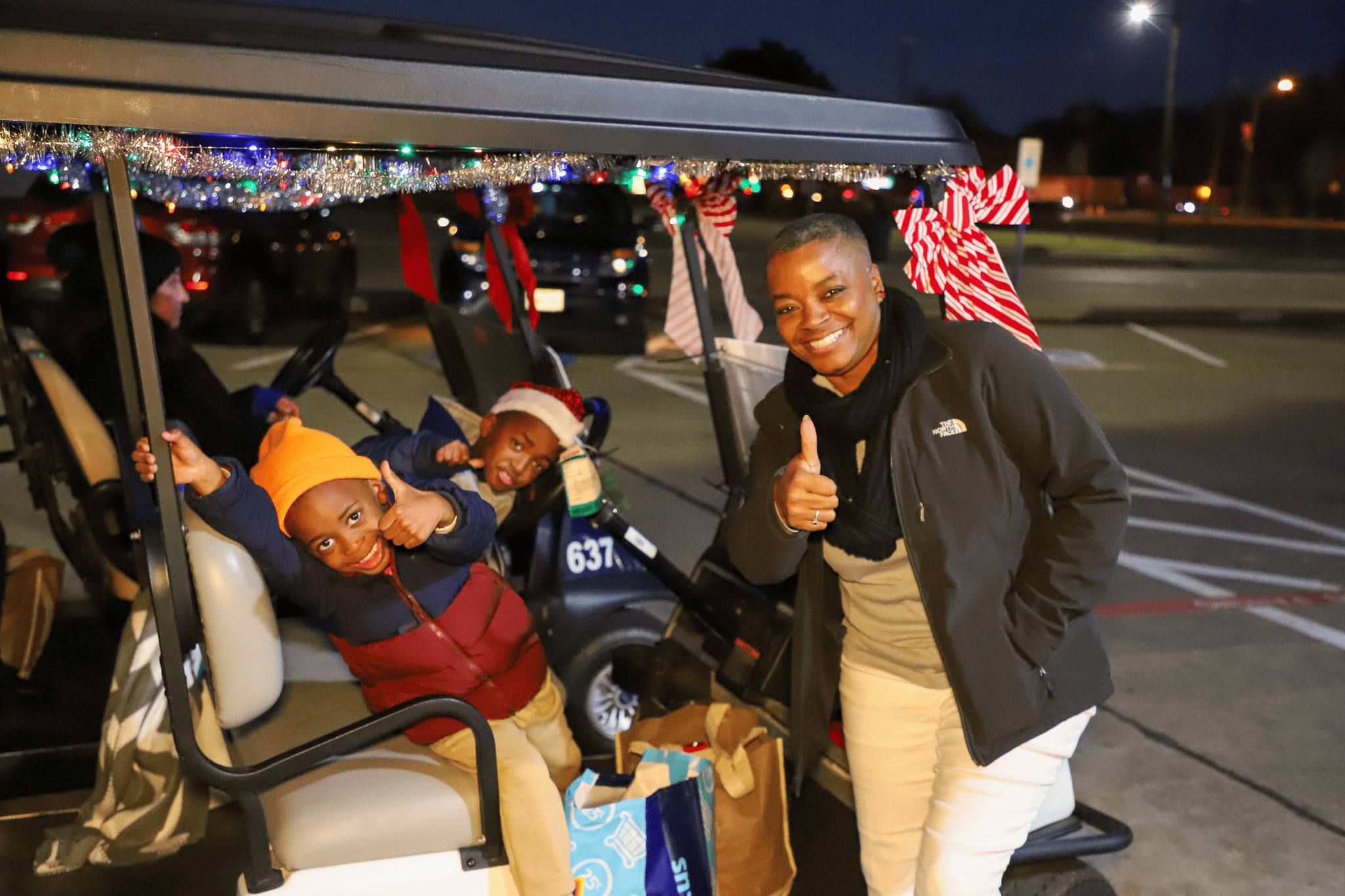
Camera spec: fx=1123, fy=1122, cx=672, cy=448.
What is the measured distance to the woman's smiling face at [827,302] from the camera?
2.13 meters

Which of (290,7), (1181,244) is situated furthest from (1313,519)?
(1181,244)

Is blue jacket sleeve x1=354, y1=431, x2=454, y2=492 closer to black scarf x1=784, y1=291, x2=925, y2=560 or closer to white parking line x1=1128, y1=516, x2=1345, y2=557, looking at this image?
black scarf x1=784, y1=291, x2=925, y2=560

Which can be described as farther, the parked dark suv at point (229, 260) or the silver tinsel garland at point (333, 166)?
the parked dark suv at point (229, 260)

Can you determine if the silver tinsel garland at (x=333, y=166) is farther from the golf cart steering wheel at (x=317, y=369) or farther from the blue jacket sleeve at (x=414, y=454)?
the golf cart steering wheel at (x=317, y=369)

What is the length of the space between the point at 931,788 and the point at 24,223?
10.3 meters

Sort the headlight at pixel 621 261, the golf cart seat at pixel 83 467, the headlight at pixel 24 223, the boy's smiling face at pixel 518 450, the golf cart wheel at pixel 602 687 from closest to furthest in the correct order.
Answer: the boy's smiling face at pixel 518 450 → the golf cart wheel at pixel 602 687 → the golf cart seat at pixel 83 467 → the headlight at pixel 24 223 → the headlight at pixel 621 261

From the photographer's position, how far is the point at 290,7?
126 inches

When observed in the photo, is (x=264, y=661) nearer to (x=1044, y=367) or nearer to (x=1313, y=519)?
(x=1044, y=367)

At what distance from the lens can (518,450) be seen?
3.24 metres

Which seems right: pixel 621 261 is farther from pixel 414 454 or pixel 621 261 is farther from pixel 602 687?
pixel 602 687

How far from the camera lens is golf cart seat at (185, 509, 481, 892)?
→ 2.33 m

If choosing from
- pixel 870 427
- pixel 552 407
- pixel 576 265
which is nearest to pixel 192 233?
pixel 576 265

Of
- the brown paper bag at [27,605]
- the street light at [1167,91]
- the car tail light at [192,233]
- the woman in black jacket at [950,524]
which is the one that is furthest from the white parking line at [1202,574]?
the street light at [1167,91]

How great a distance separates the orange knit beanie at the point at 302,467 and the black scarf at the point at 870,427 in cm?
99
